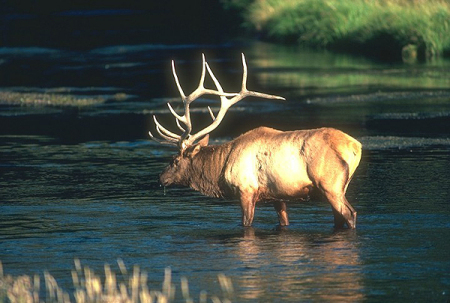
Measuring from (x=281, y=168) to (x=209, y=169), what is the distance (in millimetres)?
1107

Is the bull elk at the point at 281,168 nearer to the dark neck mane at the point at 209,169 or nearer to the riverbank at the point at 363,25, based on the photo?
the dark neck mane at the point at 209,169

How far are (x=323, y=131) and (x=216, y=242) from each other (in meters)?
1.53

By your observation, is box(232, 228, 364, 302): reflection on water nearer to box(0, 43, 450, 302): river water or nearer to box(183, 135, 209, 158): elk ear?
box(0, 43, 450, 302): river water

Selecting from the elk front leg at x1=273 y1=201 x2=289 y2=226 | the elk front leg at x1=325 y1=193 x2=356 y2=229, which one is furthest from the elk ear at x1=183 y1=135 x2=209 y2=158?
the elk front leg at x1=325 y1=193 x2=356 y2=229

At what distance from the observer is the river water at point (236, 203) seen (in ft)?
35.1

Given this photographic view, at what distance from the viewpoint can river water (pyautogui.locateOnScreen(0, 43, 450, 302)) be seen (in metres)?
10.7

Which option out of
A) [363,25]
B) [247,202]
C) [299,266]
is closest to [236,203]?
[247,202]

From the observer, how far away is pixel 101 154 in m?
19.1

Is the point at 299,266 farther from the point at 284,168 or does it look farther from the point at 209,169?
the point at 209,169

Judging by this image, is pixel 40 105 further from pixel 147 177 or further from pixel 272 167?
pixel 272 167

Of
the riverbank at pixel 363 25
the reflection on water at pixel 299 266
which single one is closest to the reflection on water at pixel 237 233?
the reflection on water at pixel 299 266

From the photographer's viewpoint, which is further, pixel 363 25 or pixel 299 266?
pixel 363 25

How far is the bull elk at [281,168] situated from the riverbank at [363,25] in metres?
20.0

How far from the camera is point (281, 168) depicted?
41.2ft
